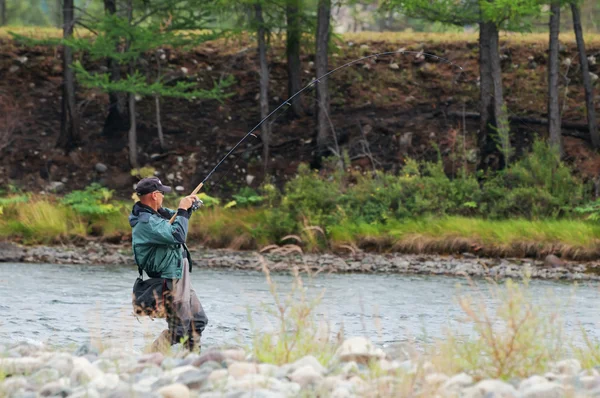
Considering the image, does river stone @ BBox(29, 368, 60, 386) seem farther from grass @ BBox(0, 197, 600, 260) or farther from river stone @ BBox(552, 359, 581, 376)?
grass @ BBox(0, 197, 600, 260)

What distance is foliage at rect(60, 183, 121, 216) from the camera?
1891 cm

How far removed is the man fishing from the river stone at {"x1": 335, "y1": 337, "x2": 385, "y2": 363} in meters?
1.30

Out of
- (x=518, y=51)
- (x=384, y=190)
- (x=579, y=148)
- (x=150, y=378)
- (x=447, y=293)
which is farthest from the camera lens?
(x=518, y=51)

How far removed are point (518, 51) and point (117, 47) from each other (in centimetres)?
952

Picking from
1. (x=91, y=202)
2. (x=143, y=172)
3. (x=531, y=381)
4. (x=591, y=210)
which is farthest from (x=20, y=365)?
(x=143, y=172)

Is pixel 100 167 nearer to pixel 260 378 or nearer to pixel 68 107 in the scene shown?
pixel 68 107

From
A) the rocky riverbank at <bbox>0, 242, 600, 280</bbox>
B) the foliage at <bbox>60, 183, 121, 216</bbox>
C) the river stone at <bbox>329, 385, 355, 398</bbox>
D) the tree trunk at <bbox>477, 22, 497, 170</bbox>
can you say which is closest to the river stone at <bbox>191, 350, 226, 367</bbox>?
the river stone at <bbox>329, 385, 355, 398</bbox>

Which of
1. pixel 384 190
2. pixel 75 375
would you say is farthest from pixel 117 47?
pixel 75 375

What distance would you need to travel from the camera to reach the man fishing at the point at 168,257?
7043mm

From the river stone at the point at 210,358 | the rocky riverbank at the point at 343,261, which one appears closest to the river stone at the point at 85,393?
the river stone at the point at 210,358

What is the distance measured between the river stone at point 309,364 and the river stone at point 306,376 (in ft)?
0.52

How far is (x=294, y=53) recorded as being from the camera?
23.2 metres

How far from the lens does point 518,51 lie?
25.2m

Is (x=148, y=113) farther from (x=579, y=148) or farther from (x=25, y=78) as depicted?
(x=579, y=148)
